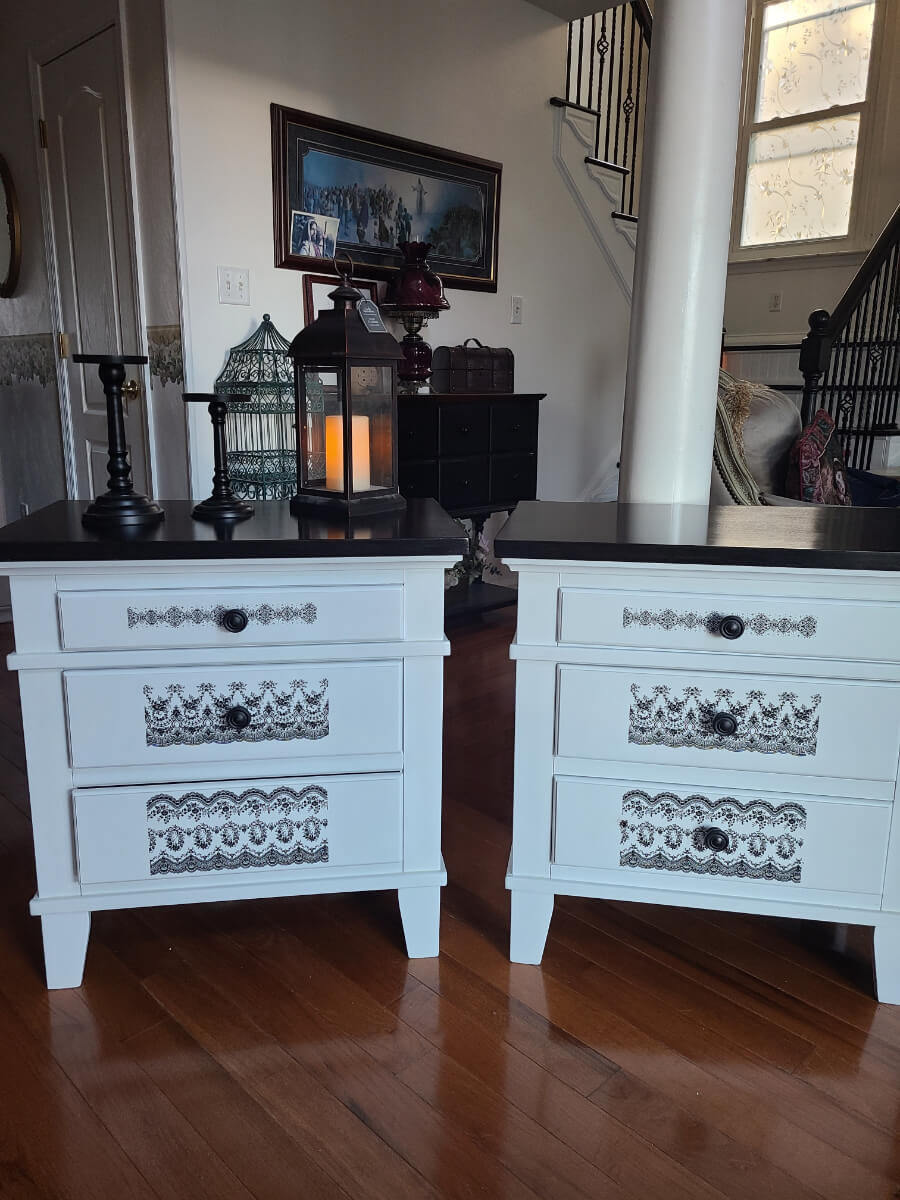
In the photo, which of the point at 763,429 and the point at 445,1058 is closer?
the point at 445,1058

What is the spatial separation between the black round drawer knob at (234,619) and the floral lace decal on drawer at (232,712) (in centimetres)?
10

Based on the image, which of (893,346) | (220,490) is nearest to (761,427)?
(893,346)

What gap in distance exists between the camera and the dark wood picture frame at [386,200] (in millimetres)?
3213

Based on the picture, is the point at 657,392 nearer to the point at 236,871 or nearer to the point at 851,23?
the point at 236,871

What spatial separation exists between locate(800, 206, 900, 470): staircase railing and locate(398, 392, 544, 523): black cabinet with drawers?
5.13ft

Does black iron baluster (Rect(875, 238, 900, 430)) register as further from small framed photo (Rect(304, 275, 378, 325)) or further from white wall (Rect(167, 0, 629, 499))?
small framed photo (Rect(304, 275, 378, 325))

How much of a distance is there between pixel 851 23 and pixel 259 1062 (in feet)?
20.8

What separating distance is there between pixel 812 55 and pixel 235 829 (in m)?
6.12

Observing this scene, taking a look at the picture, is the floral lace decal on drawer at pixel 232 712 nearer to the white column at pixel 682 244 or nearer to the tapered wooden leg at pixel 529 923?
the tapered wooden leg at pixel 529 923

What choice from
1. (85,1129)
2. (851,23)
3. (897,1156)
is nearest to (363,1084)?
(85,1129)

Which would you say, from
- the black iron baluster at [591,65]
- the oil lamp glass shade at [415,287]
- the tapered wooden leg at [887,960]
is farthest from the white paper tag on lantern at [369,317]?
the black iron baluster at [591,65]

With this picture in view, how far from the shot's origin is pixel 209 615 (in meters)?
1.46

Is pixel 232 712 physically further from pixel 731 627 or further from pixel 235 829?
pixel 731 627

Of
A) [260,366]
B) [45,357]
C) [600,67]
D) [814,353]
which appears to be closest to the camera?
[260,366]
